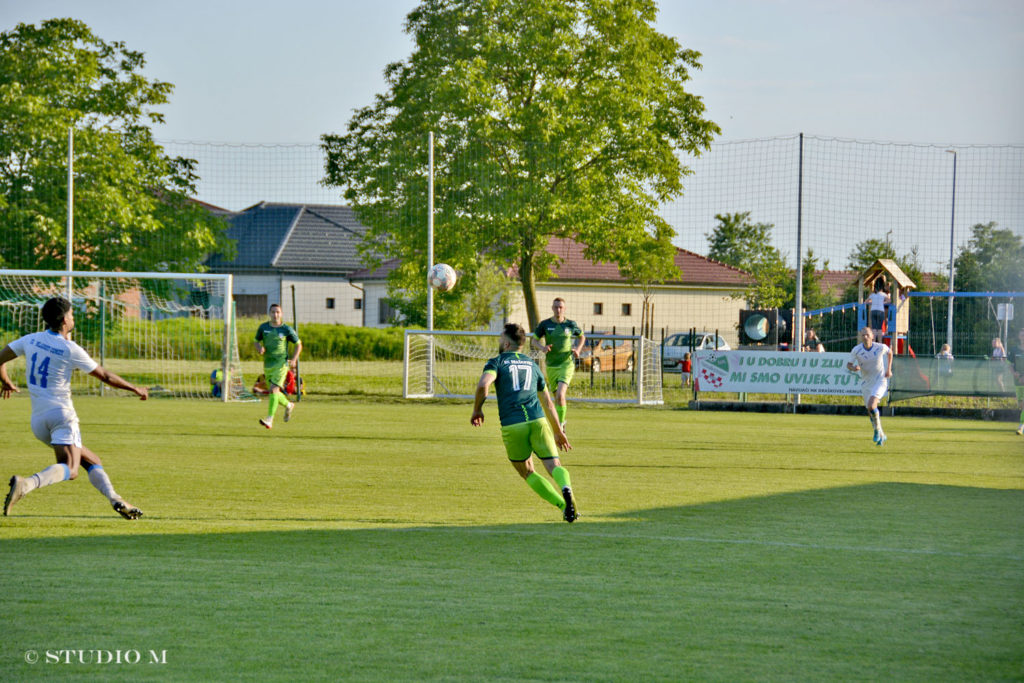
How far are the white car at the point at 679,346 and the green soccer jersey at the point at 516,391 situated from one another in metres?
29.2

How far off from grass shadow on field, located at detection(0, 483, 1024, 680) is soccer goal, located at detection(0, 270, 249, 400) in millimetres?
17391

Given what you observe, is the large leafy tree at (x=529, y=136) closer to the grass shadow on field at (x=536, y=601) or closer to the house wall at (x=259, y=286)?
the house wall at (x=259, y=286)

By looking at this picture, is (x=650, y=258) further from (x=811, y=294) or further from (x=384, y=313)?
(x=811, y=294)

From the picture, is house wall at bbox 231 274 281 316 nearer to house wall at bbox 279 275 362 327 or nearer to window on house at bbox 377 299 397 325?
house wall at bbox 279 275 362 327

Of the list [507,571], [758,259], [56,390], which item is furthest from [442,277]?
[758,259]

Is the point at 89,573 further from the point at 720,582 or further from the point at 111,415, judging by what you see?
the point at 111,415

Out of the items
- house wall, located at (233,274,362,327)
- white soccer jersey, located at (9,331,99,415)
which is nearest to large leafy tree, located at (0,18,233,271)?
house wall, located at (233,274,362,327)

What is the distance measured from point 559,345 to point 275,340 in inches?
191

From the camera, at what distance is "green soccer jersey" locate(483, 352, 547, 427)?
30.4 feet

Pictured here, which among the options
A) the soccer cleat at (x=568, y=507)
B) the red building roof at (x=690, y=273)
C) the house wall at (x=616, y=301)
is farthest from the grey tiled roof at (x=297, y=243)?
the soccer cleat at (x=568, y=507)

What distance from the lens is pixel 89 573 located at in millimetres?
6867

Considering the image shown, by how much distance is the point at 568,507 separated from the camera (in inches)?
355

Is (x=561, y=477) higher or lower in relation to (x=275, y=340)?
lower

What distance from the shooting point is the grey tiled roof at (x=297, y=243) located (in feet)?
182
